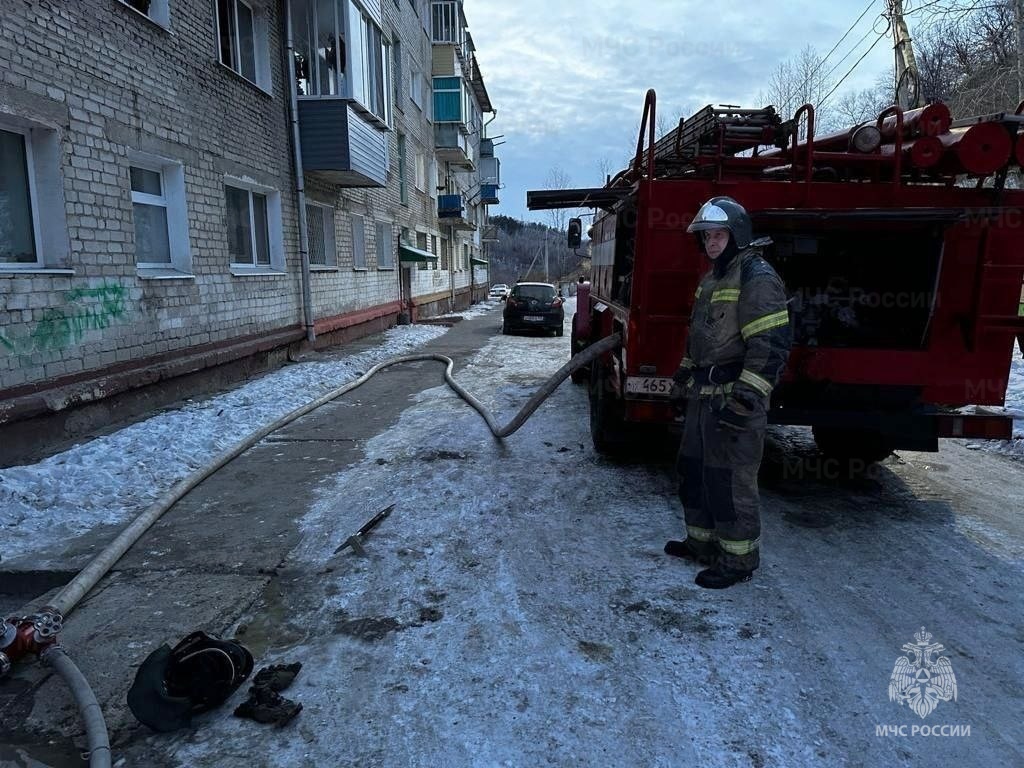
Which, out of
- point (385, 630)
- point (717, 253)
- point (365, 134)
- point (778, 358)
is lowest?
point (385, 630)

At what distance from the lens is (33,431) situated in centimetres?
557

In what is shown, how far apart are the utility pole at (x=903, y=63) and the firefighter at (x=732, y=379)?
12.0m

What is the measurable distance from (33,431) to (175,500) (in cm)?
200

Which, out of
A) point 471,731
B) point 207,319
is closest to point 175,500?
point 471,731

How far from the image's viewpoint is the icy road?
232 cm

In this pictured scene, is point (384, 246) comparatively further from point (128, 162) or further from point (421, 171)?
point (128, 162)

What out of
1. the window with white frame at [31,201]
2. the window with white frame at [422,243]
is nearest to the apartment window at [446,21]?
the window with white frame at [422,243]

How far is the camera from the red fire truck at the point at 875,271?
4062 mm

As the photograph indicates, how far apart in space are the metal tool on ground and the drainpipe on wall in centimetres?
831

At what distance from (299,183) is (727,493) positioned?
408 inches

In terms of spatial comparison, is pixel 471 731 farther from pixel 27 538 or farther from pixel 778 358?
pixel 27 538

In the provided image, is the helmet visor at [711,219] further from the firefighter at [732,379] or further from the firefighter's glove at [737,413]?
the firefighter's glove at [737,413]

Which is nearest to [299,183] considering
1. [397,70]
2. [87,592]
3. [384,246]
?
[384,246]

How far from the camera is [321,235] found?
44.4ft
